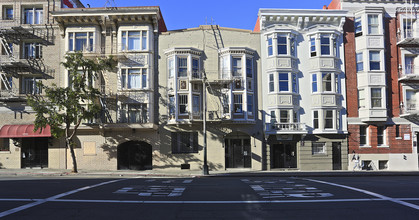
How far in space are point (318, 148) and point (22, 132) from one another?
78.9 feet

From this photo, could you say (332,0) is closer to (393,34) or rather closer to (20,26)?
(393,34)

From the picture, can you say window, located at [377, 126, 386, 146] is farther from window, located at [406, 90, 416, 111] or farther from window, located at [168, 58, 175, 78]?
window, located at [168, 58, 175, 78]

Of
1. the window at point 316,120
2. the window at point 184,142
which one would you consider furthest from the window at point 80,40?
the window at point 316,120

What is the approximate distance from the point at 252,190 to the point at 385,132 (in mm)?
19650

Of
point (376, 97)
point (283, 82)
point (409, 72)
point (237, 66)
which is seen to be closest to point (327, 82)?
point (283, 82)

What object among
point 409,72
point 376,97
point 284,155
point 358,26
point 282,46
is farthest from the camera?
point 409,72

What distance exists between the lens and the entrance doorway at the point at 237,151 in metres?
27.0

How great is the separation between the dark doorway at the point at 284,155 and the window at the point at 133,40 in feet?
46.4

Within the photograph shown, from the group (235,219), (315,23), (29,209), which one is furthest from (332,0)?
(29,209)

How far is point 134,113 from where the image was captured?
26.8m

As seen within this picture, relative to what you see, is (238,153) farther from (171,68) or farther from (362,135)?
(362,135)

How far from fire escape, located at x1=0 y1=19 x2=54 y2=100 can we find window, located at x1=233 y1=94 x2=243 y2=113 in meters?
15.7

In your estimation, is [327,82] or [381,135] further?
[381,135]

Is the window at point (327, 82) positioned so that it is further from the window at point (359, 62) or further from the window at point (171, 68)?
the window at point (171, 68)
